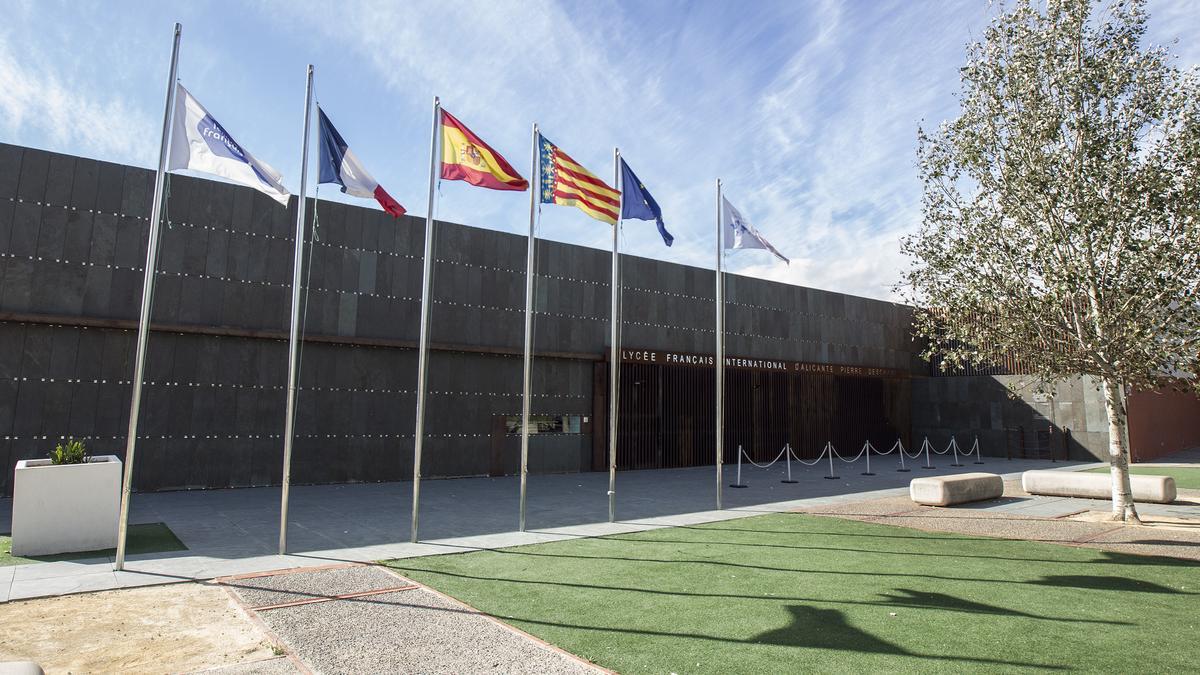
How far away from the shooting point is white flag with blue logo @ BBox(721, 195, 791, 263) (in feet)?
49.7

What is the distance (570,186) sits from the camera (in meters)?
Result: 12.8

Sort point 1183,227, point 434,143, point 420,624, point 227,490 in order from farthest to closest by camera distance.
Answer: point 227,490
point 1183,227
point 434,143
point 420,624

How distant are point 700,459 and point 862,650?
21.6 metres

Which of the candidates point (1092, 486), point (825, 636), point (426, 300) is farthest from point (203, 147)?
point (1092, 486)

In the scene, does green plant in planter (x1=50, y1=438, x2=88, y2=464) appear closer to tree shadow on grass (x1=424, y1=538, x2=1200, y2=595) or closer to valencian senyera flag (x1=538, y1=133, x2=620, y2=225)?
tree shadow on grass (x1=424, y1=538, x2=1200, y2=595)

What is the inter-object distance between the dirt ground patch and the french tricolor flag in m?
6.03

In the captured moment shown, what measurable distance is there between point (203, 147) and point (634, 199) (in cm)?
777

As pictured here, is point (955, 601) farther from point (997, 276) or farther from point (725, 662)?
point (997, 276)

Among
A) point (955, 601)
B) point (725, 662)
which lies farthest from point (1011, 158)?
point (725, 662)

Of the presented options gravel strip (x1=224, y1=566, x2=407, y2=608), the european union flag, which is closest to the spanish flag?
the european union flag

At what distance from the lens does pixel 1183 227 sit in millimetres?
12273

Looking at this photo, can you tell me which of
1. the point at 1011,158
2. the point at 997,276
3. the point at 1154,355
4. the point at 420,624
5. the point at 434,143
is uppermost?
the point at 1011,158

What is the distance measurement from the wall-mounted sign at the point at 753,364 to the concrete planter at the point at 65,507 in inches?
681

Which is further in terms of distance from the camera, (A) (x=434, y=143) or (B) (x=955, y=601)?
(A) (x=434, y=143)
